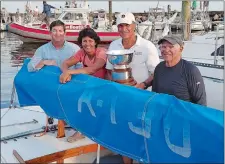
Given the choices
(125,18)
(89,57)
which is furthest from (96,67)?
(125,18)

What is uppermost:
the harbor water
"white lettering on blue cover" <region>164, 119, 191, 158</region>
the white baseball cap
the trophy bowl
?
the white baseball cap

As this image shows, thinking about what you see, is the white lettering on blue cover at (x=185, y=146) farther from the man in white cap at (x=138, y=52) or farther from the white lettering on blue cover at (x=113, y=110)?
the man in white cap at (x=138, y=52)

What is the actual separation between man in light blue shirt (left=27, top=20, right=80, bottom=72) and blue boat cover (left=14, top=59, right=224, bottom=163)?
0.49 m

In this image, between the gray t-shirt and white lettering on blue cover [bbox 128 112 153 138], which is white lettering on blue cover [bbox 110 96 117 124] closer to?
white lettering on blue cover [bbox 128 112 153 138]

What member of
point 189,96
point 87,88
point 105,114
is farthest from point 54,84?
point 189,96

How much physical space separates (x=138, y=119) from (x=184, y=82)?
77cm

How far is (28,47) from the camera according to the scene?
1037 inches

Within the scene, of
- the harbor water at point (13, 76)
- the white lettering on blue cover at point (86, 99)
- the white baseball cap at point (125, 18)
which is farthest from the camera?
the harbor water at point (13, 76)

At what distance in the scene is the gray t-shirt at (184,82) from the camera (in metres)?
3.04

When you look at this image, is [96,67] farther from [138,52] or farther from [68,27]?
[68,27]

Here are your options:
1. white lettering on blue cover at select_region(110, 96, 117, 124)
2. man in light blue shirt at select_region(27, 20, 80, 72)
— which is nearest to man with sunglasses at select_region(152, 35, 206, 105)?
white lettering on blue cover at select_region(110, 96, 117, 124)

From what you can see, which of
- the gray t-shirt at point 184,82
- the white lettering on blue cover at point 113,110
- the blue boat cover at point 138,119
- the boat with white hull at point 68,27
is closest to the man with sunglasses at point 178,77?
the gray t-shirt at point 184,82

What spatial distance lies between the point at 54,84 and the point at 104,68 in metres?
0.65

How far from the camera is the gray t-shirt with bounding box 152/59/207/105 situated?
3.04 metres
